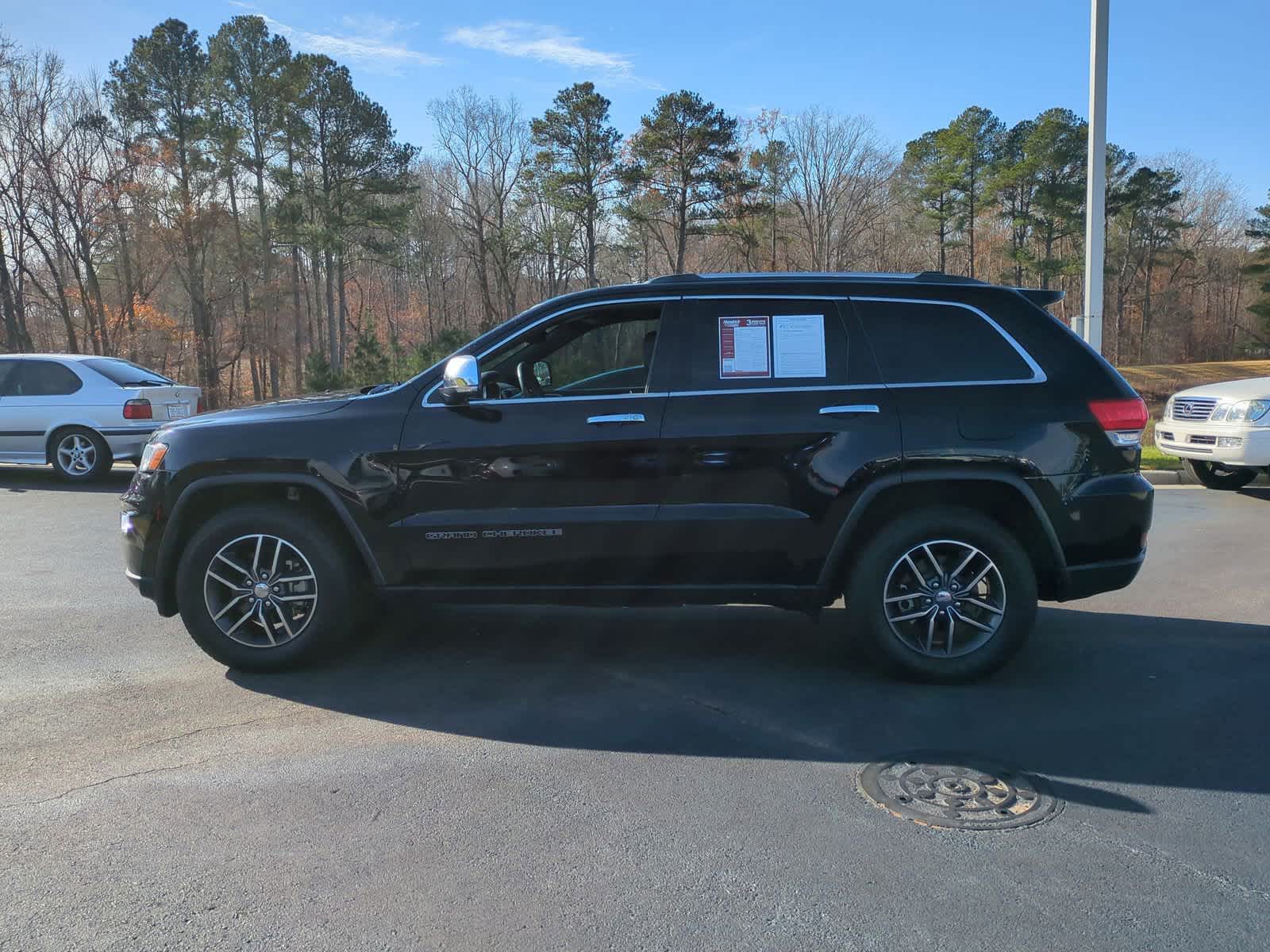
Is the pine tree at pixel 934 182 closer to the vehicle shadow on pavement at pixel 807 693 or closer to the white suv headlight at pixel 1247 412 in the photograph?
the white suv headlight at pixel 1247 412

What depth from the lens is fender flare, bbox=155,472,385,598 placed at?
184 inches

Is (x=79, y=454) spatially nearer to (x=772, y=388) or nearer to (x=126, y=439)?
(x=126, y=439)

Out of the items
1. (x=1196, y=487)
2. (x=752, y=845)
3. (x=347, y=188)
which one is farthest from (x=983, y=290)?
(x=347, y=188)

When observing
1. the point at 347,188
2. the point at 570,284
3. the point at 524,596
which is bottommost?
the point at 524,596

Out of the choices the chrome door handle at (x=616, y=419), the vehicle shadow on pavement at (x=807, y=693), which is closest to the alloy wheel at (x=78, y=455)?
the vehicle shadow on pavement at (x=807, y=693)

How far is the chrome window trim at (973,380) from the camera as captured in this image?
464cm

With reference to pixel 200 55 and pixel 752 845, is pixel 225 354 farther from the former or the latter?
pixel 752 845

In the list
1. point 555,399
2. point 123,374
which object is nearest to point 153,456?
point 555,399

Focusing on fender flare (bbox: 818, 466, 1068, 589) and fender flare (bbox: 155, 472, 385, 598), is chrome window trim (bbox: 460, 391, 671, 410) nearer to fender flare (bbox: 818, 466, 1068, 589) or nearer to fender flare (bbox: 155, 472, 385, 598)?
fender flare (bbox: 155, 472, 385, 598)

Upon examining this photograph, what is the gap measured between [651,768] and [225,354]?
53.6m

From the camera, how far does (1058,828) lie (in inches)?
128

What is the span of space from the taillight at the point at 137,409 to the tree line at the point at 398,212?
22158mm

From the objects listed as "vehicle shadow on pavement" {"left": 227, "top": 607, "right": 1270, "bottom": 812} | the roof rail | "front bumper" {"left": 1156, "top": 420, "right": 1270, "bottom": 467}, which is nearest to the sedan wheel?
"vehicle shadow on pavement" {"left": 227, "top": 607, "right": 1270, "bottom": 812}

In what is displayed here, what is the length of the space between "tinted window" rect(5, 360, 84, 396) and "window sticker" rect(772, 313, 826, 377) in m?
10.5
